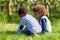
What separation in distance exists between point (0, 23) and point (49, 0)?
3.43 metres

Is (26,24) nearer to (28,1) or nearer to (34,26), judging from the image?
(34,26)

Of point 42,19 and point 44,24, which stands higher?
point 42,19

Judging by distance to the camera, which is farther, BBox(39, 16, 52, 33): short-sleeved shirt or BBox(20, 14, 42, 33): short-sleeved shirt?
BBox(39, 16, 52, 33): short-sleeved shirt

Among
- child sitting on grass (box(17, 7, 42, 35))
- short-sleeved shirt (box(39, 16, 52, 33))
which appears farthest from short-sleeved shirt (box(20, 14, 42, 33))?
short-sleeved shirt (box(39, 16, 52, 33))

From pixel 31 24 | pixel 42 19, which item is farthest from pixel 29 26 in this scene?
pixel 42 19

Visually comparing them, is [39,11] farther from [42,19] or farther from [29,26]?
[29,26]

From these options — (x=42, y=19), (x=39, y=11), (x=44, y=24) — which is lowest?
(x=44, y=24)

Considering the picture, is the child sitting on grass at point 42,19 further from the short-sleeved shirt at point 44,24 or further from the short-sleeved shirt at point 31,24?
the short-sleeved shirt at point 31,24

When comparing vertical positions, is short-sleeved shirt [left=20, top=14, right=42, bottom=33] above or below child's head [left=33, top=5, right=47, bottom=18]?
below

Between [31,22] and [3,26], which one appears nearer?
[31,22]

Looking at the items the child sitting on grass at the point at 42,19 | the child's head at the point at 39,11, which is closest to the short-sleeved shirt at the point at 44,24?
the child sitting on grass at the point at 42,19

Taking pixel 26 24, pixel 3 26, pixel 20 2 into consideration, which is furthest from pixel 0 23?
pixel 20 2

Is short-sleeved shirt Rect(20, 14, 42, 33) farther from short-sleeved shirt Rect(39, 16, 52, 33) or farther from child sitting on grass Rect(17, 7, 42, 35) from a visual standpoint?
short-sleeved shirt Rect(39, 16, 52, 33)

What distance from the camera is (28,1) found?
1209 cm
